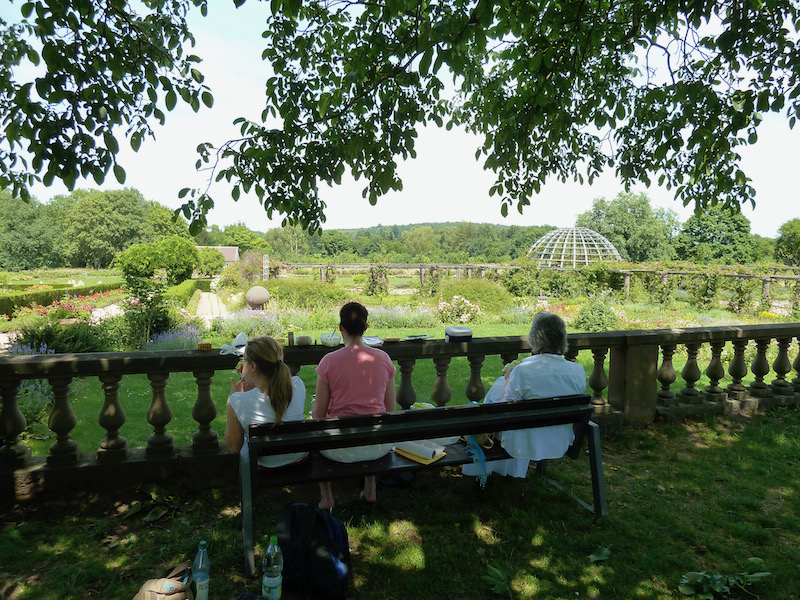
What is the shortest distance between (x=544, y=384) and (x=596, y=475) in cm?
66

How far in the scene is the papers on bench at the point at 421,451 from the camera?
304 cm

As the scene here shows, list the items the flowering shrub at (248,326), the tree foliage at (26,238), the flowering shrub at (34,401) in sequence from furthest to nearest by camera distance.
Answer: the tree foliage at (26,238), the flowering shrub at (248,326), the flowering shrub at (34,401)

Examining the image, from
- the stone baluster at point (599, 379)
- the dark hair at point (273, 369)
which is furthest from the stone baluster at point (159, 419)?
the stone baluster at point (599, 379)

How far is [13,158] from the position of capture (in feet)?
12.0

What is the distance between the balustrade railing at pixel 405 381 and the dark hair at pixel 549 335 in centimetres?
74

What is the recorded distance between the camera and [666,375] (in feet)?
16.0

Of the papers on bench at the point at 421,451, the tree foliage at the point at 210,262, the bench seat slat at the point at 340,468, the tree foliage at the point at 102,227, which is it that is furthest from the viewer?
the tree foliage at the point at 102,227

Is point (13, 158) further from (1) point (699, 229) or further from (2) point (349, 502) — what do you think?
(1) point (699, 229)

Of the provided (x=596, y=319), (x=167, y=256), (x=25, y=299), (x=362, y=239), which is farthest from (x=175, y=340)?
(x=362, y=239)

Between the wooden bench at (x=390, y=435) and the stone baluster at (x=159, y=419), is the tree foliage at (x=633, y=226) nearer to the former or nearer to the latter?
the wooden bench at (x=390, y=435)

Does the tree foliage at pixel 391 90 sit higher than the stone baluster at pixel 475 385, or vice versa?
the tree foliage at pixel 391 90

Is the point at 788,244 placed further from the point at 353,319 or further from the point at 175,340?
the point at 353,319

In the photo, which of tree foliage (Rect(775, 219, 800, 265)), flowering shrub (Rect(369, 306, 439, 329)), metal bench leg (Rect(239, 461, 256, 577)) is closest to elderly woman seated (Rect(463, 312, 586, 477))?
metal bench leg (Rect(239, 461, 256, 577))

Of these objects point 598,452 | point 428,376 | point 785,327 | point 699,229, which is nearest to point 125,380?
point 428,376
